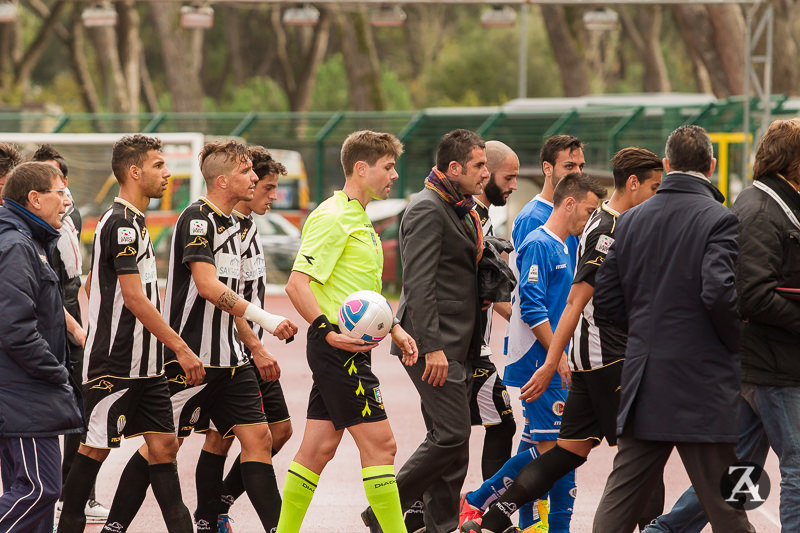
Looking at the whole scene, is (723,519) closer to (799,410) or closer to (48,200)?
(799,410)

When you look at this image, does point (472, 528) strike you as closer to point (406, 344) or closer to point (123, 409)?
point (406, 344)

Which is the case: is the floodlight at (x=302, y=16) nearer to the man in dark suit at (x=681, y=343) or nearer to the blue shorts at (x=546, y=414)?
the blue shorts at (x=546, y=414)

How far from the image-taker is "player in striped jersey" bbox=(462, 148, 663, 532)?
18.9ft

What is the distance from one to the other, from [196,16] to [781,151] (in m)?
19.1

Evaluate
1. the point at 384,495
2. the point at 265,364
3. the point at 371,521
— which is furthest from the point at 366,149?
the point at 371,521

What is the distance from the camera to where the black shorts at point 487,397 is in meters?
6.41

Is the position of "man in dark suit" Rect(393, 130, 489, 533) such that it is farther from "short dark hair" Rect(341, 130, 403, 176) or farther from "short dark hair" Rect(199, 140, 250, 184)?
"short dark hair" Rect(199, 140, 250, 184)

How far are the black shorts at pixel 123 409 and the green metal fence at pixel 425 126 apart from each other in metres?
16.1

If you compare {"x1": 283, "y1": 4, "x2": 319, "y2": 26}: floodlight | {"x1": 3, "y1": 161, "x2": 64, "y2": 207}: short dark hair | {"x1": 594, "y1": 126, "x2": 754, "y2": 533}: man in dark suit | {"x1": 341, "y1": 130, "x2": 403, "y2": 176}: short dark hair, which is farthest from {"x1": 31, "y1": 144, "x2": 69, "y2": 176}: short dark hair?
{"x1": 283, "y1": 4, "x2": 319, "y2": 26}: floodlight

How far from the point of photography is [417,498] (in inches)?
237

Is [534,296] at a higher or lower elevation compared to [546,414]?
higher

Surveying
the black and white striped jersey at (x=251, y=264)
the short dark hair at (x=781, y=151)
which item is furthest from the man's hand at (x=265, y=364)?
the short dark hair at (x=781, y=151)

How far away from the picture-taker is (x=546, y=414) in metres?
6.25

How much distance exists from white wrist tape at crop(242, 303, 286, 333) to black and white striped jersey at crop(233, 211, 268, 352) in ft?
1.41
